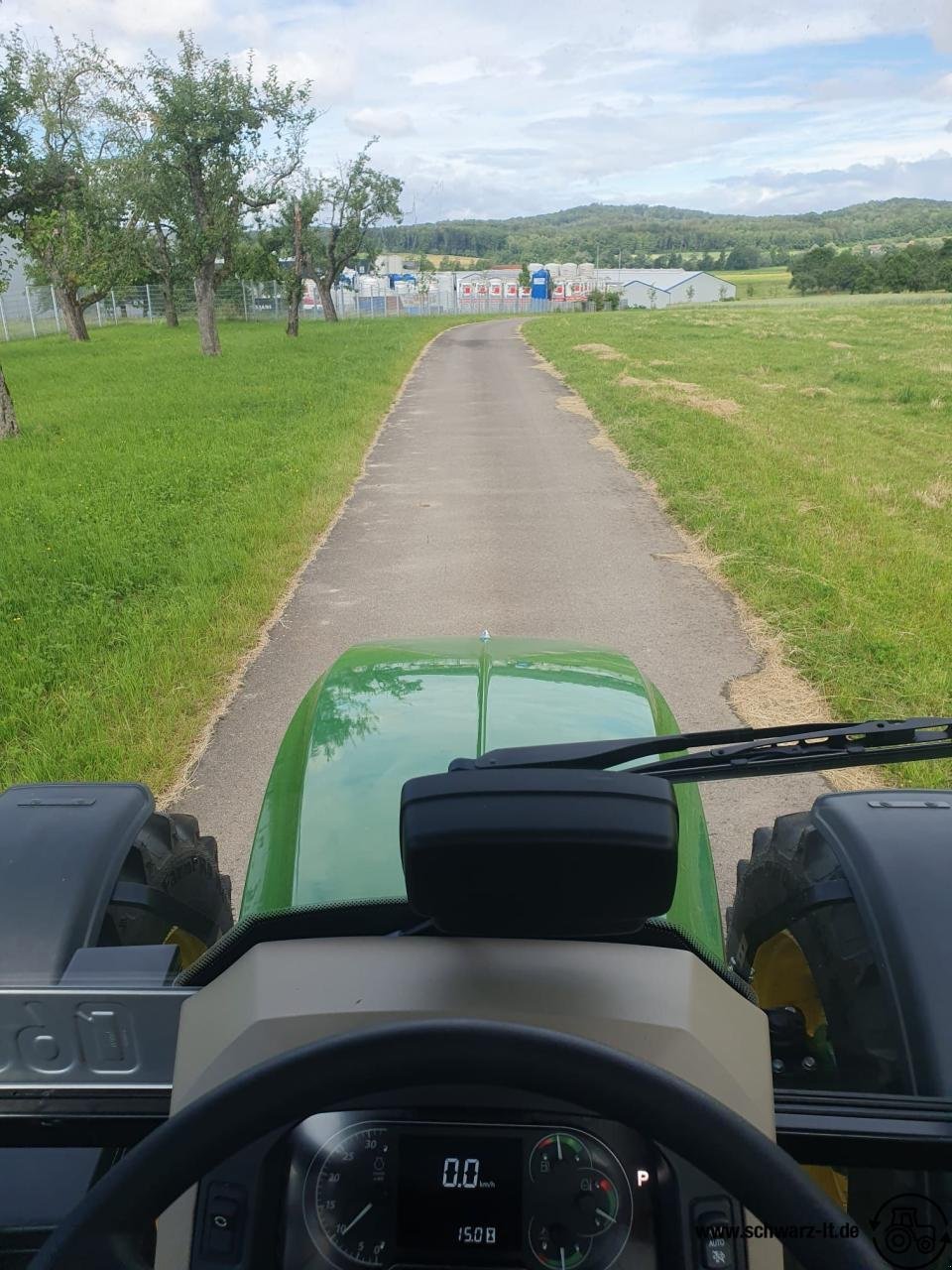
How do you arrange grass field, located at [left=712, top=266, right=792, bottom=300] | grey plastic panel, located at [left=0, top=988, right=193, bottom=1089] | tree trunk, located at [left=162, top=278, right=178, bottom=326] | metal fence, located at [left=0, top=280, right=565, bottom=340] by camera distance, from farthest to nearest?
grass field, located at [left=712, top=266, right=792, bottom=300], tree trunk, located at [left=162, top=278, right=178, bottom=326], metal fence, located at [left=0, top=280, right=565, bottom=340], grey plastic panel, located at [left=0, top=988, right=193, bottom=1089]

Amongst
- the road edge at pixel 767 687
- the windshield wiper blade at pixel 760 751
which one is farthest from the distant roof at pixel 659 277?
the windshield wiper blade at pixel 760 751

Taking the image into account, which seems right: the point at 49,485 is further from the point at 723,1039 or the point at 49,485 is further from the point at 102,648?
the point at 723,1039

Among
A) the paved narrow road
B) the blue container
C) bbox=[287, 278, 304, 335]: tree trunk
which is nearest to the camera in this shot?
the paved narrow road

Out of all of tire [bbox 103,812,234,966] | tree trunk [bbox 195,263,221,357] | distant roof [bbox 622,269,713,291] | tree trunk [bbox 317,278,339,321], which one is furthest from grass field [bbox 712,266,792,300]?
tire [bbox 103,812,234,966]

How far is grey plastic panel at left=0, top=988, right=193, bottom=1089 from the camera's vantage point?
145 cm

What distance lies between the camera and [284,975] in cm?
131

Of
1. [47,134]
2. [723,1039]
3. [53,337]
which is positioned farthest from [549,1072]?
[53,337]

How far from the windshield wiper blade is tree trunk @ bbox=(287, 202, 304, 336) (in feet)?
137

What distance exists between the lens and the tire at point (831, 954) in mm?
1772

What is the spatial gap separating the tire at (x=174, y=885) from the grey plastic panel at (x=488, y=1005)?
91cm

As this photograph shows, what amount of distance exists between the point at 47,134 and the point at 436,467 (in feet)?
101

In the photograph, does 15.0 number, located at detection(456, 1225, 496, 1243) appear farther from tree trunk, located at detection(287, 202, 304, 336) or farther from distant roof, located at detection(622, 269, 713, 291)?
distant roof, located at detection(622, 269, 713, 291)

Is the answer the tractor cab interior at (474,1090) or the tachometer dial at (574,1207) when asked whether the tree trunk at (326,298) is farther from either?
the tachometer dial at (574,1207)

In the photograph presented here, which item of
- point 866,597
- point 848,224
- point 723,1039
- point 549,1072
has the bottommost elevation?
point 866,597
